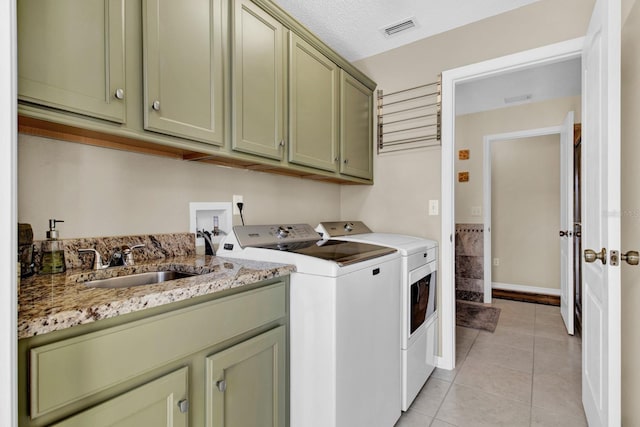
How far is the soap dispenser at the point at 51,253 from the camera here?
1.09 metres

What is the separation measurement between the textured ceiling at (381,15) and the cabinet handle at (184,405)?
7.00 ft

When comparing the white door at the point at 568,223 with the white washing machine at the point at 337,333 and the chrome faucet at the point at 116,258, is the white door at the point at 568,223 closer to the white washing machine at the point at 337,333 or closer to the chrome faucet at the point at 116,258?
the white washing machine at the point at 337,333

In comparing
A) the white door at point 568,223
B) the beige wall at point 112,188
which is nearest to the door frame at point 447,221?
the beige wall at point 112,188

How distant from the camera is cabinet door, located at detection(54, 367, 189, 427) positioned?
2.47 ft

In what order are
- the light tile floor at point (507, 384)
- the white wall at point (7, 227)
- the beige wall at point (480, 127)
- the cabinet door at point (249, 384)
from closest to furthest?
the white wall at point (7, 227) → the cabinet door at point (249, 384) → the light tile floor at point (507, 384) → the beige wall at point (480, 127)

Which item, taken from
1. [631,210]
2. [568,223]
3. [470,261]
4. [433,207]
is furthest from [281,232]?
[470,261]

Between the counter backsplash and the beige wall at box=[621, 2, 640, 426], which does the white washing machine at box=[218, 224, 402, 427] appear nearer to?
the counter backsplash

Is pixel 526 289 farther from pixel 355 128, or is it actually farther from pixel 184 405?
pixel 184 405

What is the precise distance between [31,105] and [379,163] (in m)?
2.19

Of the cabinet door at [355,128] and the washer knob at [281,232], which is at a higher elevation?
the cabinet door at [355,128]

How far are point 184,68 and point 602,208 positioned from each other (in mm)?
1800

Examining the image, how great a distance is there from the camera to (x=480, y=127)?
4.15 meters

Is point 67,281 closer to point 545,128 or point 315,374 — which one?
point 315,374

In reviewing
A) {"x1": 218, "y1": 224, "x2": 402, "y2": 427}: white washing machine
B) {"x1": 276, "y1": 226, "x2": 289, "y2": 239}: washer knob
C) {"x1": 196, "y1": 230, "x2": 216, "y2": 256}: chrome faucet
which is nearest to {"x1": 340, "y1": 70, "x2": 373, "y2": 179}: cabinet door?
{"x1": 276, "y1": 226, "x2": 289, "y2": 239}: washer knob
